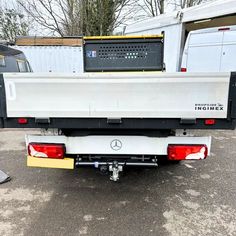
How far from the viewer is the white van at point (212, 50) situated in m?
6.45

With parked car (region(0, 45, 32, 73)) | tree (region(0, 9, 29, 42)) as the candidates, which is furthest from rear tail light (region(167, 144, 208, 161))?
tree (region(0, 9, 29, 42))

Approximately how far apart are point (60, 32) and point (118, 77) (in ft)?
59.3

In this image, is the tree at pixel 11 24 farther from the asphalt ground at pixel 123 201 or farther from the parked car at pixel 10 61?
the asphalt ground at pixel 123 201

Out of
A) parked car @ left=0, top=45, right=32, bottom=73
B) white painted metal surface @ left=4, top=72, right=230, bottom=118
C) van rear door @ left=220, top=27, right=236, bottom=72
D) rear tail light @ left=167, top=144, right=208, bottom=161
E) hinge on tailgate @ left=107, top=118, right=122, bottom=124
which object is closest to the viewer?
white painted metal surface @ left=4, top=72, right=230, bottom=118

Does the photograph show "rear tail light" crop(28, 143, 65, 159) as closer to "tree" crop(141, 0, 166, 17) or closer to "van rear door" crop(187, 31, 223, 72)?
"van rear door" crop(187, 31, 223, 72)

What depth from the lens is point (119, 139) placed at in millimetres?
2846

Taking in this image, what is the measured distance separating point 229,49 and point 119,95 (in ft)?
16.7

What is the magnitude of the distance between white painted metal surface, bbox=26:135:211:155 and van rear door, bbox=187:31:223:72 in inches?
180

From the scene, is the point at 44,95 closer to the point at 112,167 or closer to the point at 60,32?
the point at 112,167

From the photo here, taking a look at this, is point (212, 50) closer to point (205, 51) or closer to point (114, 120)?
point (205, 51)

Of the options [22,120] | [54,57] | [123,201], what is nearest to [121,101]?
[22,120]

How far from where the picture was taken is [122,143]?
2854 mm

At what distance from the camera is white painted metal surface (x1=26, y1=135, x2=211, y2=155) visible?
2.82 metres

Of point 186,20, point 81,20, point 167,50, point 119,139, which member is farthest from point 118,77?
point 81,20
